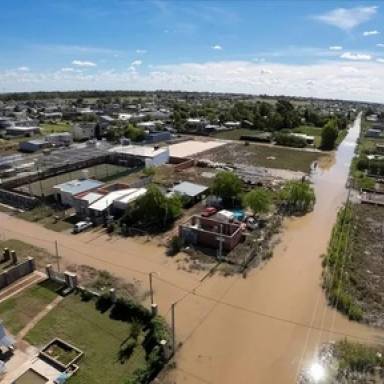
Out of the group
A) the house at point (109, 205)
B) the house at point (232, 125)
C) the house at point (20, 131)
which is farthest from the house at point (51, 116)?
the house at point (109, 205)

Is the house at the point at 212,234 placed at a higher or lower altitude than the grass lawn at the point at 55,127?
higher

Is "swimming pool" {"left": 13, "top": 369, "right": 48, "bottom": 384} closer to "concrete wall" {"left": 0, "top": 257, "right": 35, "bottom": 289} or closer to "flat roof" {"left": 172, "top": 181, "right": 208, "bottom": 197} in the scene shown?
"concrete wall" {"left": 0, "top": 257, "right": 35, "bottom": 289}

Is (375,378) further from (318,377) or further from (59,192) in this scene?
(59,192)

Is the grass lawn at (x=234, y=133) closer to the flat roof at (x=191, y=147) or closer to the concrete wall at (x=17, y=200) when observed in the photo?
the flat roof at (x=191, y=147)

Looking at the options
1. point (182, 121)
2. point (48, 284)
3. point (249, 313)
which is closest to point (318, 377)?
point (249, 313)

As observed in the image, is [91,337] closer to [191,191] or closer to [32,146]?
[191,191]
